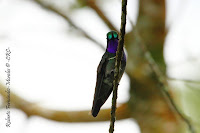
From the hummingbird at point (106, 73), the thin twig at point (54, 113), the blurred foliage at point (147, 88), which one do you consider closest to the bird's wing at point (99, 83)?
the hummingbird at point (106, 73)

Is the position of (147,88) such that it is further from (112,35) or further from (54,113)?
(112,35)

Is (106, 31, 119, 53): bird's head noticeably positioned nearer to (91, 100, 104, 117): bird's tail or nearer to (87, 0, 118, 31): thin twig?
(91, 100, 104, 117): bird's tail

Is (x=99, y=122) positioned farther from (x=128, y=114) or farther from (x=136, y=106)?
(x=136, y=106)

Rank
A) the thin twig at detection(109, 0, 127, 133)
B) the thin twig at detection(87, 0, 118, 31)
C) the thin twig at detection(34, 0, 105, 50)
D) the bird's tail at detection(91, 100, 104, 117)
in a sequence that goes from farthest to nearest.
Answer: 1. the thin twig at detection(87, 0, 118, 31)
2. the thin twig at detection(34, 0, 105, 50)
3. the bird's tail at detection(91, 100, 104, 117)
4. the thin twig at detection(109, 0, 127, 133)

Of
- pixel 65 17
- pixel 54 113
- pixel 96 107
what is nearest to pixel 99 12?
pixel 65 17

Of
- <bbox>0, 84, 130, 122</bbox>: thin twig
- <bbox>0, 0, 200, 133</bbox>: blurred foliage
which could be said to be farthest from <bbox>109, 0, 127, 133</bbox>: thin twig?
<bbox>0, 0, 200, 133</bbox>: blurred foliage

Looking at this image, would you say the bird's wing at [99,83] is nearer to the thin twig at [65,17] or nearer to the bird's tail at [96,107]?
the bird's tail at [96,107]

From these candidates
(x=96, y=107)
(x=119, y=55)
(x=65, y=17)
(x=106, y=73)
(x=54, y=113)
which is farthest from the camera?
(x=65, y=17)

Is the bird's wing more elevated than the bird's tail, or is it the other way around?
the bird's wing
